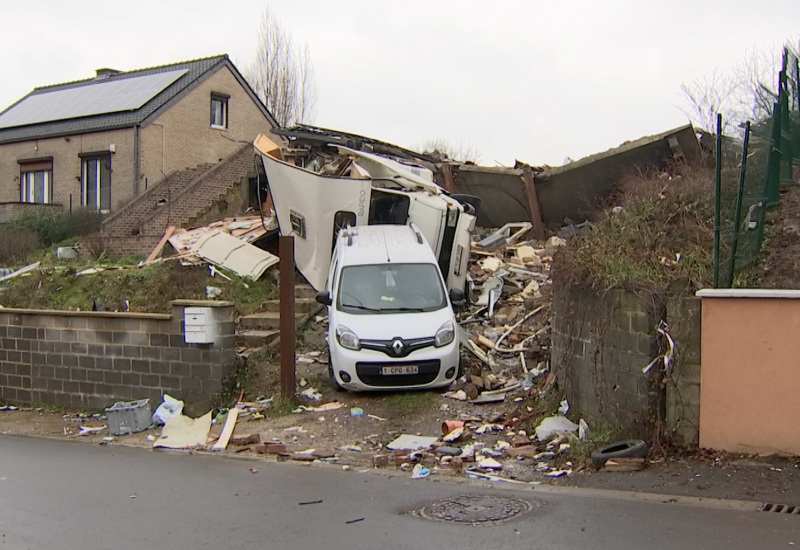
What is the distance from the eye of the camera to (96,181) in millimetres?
29391

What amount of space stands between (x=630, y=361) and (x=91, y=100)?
98.2 feet

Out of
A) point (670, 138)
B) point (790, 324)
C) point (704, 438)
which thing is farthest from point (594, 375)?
point (670, 138)

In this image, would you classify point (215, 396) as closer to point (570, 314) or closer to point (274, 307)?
point (274, 307)

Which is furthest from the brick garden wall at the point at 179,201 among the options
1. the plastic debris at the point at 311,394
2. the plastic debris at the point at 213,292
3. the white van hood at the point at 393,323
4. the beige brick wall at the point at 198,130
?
the white van hood at the point at 393,323

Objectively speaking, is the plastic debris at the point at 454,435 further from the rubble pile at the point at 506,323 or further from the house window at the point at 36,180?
the house window at the point at 36,180

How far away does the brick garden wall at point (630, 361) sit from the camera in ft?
24.1

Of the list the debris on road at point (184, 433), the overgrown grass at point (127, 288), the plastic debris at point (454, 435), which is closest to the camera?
the plastic debris at point (454, 435)

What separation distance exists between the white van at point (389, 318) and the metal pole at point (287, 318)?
59 cm

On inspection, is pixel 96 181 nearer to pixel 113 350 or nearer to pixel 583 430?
pixel 113 350

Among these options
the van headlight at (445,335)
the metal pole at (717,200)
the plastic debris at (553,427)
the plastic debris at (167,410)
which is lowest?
the plastic debris at (167,410)

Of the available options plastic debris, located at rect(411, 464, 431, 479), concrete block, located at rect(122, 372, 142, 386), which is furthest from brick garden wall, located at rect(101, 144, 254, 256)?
plastic debris, located at rect(411, 464, 431, 479)

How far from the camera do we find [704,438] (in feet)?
23.8

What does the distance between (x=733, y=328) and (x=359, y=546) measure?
3.93m

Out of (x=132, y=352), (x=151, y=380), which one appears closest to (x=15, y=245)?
(x=132, y=352)
